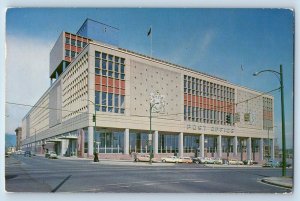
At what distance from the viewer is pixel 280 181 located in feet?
37.9

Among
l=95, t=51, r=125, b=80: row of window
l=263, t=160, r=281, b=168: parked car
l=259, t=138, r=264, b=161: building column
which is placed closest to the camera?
l=263, t=160, r=281, b=168: parked car

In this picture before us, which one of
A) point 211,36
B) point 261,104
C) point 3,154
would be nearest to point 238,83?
point 261,104

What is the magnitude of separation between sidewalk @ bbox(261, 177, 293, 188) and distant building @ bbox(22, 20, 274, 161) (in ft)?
6.07

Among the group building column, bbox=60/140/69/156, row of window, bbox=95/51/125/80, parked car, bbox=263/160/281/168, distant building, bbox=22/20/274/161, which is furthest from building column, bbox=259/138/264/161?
building column, bbox=60/140/69/156

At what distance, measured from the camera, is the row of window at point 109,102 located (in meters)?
16.5

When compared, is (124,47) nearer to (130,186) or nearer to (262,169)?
(130,186)

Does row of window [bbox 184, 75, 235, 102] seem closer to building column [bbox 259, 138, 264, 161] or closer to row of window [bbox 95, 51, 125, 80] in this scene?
building column [bbox 259, 138, 264, 161]

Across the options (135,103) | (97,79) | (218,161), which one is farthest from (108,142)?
(218,161)

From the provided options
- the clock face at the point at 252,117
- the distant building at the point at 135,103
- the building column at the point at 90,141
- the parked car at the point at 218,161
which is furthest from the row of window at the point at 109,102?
the clock face at the point at 252,117

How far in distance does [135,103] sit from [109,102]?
4.24ft

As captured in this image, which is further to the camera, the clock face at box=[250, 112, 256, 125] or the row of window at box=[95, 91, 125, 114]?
the row of window at box=[95, 91, 125, 114]

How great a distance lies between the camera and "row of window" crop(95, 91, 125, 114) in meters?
16.5

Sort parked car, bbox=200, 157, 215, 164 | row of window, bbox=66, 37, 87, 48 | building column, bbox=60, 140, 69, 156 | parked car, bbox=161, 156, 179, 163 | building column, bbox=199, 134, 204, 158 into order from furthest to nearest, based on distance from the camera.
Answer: parked car, bbox=161, 156, 179, 163
building column, bbox=60, 140, 69, 156
building column, bbox=199, 134, 204, 158
parked car, bbox=200, 157, 215, 164
row of window, bbox=66, 37, 87, 48

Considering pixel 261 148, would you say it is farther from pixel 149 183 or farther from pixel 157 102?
pixel 157 102
